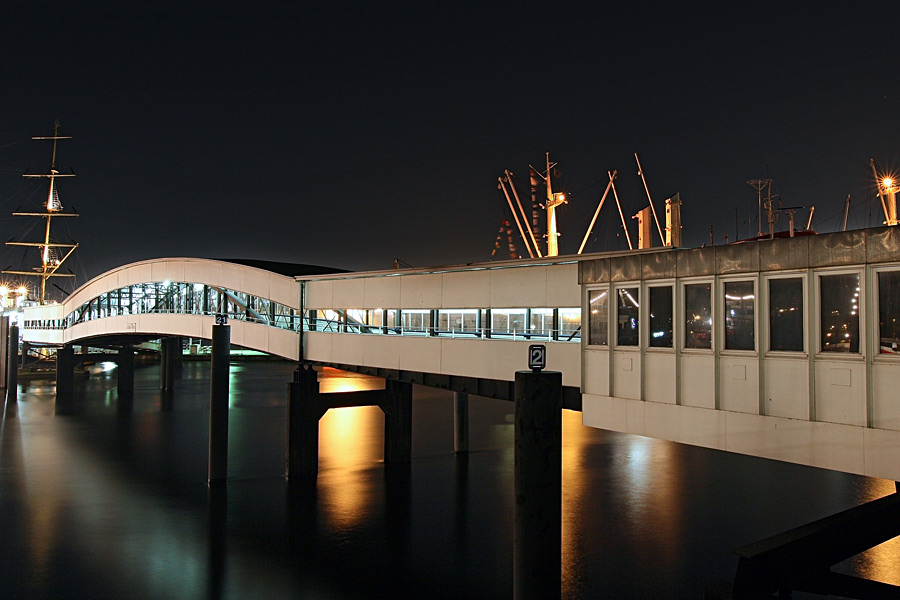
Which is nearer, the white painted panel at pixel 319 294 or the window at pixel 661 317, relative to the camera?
the window at pixel 661 317

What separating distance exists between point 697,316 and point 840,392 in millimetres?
2710

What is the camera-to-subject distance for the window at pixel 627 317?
13562 millimetres

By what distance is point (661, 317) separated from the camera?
43.1ft

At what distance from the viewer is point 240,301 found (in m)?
32.1

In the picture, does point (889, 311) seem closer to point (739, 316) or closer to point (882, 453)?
point (882, 453)

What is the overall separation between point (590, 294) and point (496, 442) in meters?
25.8

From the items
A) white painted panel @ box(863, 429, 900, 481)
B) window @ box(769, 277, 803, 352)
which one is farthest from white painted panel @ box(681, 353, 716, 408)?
white painted panel @ box(863, 429, 900, 481)

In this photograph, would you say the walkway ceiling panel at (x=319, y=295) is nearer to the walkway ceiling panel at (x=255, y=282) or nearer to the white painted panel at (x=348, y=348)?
the white painted panel at (x=348, y=348)

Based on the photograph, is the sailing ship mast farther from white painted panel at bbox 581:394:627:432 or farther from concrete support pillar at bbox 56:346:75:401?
white painted panel at bbox 581:394:627:432

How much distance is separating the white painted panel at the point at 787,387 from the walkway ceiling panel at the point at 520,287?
5028 mm

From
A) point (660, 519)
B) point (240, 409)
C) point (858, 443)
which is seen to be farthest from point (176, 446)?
point (858, 443)

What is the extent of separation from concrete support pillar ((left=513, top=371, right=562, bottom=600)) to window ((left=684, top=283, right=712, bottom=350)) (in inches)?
143

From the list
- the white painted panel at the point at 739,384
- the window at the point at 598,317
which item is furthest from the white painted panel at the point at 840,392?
the window at the point at 598,317

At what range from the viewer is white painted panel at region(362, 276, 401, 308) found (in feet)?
74.7
